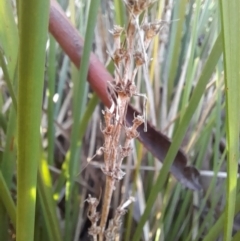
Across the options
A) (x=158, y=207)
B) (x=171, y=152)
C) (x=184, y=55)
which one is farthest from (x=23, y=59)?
(x=184, y=55)

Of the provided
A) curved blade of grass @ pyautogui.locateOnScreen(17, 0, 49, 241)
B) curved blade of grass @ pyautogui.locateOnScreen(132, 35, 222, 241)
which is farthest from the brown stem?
curved blade of grass @ pyautogui.locateOnScreen(17, 0, 49, 241)

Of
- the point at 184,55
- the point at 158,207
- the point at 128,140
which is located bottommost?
the point at 158,207

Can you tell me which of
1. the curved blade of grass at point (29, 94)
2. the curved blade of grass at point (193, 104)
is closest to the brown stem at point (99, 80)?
the curved blade of grass at point (193, 104)

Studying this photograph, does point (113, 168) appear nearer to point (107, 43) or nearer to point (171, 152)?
point (171, 152)

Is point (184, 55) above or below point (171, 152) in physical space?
above

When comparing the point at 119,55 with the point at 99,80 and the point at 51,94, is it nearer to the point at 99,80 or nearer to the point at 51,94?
the point at 99,80

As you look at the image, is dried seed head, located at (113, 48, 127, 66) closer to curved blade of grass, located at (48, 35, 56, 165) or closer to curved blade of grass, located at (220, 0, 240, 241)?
curved blade of grass, located at (220, 0, 240, 241)
